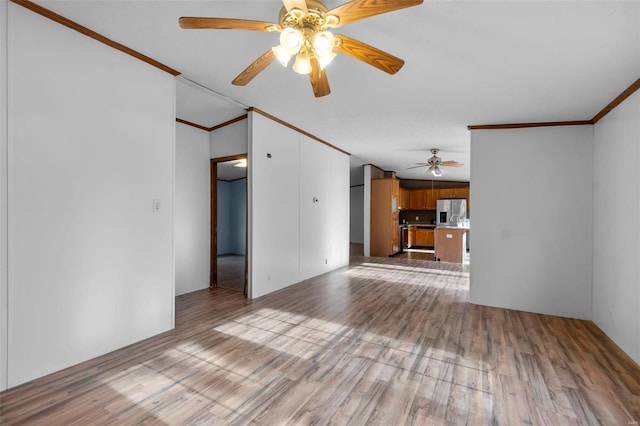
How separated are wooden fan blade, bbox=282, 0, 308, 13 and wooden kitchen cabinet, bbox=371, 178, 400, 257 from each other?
292 inches

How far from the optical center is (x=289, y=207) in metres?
5.21

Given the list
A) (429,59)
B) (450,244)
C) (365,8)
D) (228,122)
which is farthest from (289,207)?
(450,244)

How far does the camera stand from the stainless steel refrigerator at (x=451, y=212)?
9805 millimetres

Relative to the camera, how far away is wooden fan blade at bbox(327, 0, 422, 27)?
1556 millimetres

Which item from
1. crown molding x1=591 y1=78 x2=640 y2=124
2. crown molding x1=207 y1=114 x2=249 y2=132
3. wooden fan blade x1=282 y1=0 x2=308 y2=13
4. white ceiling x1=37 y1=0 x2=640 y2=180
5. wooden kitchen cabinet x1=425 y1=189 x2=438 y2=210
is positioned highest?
crown molding x1=207 y1=114 x2=249 y2=132

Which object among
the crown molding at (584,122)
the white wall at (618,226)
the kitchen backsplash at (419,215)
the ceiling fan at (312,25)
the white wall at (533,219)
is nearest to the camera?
the ceiling fan at (312,25)

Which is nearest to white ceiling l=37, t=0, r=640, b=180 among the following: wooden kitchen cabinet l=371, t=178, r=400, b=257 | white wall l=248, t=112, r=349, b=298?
white wall l=248, t=112, r=349, b=298

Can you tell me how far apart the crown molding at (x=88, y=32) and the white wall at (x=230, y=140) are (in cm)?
160

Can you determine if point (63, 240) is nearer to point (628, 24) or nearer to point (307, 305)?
point (307, 305)

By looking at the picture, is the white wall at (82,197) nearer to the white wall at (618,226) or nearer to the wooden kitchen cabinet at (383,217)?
the white wall at (618,226)

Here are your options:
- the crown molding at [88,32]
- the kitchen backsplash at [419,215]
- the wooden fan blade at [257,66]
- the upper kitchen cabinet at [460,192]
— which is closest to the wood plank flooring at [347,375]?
the wooden fan blade at [257,66]

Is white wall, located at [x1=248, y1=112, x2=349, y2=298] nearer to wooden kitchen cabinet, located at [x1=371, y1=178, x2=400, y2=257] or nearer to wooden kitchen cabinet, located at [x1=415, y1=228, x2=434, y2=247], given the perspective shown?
wooden kitchen cabinet, located at [x1=371, y1=178, x2=400, y2=257]

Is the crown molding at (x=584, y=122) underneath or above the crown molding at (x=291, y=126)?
underneath

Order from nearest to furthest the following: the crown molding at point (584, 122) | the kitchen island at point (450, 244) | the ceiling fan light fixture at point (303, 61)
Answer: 1. the ceiling fan light fixture at point (303, 61)
2. the crown molding at point (584, 122)
3. the kitchen island at point (450, 244)
